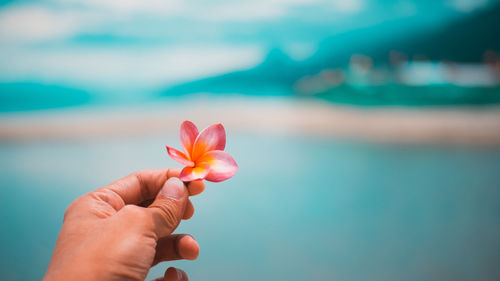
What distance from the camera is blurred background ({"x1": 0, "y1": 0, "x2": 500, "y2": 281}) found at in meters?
1.11

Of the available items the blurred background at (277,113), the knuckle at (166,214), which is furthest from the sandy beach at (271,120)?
the knuckle at (166,214)

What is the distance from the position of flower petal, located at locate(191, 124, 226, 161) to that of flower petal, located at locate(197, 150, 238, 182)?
13mm

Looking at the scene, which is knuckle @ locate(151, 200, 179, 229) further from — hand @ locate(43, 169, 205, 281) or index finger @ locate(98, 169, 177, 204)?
index finger @ locate(98, 169, 177, 204)

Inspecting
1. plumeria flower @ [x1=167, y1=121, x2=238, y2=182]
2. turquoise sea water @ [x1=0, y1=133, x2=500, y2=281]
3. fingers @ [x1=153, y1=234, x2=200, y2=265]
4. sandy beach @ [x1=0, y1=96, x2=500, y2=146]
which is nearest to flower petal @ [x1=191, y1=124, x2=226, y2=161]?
plumeria flower @ [x1=167, y1=121, x2=238, y2=182]

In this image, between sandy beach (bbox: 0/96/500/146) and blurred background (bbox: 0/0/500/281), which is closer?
blurred background (bbox: 0/0/500/281)

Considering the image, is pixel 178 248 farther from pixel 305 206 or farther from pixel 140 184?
pixel 305 206

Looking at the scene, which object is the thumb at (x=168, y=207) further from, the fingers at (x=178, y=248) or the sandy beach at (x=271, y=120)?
the sandy beach at (x=271, y=120)

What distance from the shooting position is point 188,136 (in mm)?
438

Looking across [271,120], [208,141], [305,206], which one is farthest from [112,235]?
[271,120]

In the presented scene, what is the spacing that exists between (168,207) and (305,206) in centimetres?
85

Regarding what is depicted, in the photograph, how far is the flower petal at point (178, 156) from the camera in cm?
40

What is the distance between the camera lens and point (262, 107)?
5.04ft

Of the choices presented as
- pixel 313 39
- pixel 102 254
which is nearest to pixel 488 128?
pixel 313 39

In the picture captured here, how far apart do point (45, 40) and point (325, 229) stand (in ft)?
4.94
